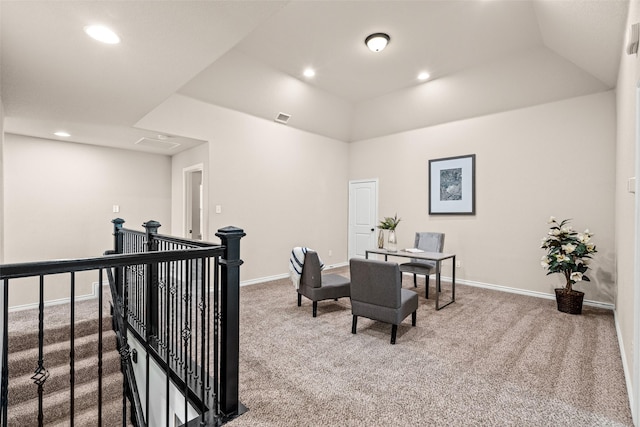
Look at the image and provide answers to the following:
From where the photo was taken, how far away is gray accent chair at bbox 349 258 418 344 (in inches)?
114

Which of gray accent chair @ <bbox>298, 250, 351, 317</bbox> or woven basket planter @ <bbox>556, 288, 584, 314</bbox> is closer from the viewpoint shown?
gray accent chair @ <bbox>298, 250, 351, 317</bbox>

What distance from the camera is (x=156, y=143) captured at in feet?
16.4

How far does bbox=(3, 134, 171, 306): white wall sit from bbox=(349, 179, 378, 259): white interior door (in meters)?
4.02

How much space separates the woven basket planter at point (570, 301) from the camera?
372 centimetres

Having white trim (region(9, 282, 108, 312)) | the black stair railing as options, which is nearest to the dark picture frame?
the black stair railing

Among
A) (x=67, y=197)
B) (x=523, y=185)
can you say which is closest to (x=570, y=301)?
(x=523, y=185)

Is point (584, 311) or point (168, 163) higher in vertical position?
point (168, 163)

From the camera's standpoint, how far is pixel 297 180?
19.9ft

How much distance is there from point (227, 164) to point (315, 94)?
6.67ft

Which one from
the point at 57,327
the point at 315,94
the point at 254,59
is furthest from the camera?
the point at 315,94

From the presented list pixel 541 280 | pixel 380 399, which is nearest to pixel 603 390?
pixel 380 399

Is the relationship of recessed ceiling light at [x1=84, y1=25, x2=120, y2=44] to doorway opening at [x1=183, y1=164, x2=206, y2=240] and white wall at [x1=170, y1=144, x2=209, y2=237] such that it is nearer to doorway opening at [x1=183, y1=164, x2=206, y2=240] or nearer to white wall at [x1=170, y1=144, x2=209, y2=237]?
white wall at [x1=170, y1=144, x2=209, y2=237]

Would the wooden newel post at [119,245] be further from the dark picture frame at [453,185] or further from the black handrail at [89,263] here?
the dark picture frame at [453,185]

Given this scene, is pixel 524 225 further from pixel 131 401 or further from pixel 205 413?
pixel 131 401
